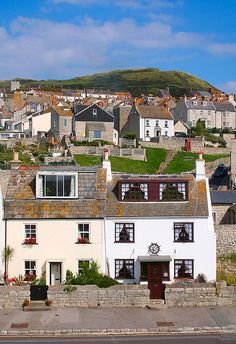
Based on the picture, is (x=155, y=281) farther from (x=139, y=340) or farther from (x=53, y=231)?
(x=139, y=340)

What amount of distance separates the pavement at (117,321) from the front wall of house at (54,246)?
15.5 feet

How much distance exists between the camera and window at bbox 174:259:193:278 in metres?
31.6

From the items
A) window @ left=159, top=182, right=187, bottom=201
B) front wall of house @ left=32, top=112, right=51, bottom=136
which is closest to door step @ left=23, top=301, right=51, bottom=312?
window @ left=159, top=182, right=187, bottom=201

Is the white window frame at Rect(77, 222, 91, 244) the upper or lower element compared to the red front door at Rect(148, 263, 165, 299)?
upper

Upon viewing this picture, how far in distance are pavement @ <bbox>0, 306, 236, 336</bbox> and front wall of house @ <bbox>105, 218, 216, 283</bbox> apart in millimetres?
4665

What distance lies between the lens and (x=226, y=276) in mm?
34531

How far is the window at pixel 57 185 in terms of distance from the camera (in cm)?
3266

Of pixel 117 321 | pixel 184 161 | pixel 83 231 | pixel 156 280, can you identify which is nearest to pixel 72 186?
pixel 83 231

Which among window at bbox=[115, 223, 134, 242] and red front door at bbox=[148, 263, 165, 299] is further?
window at bbox=[115, 223, 134, 242]

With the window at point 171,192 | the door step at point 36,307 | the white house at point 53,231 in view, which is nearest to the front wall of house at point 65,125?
the white house at point 53,231

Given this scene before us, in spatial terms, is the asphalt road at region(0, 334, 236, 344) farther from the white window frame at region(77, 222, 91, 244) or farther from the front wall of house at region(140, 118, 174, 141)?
the front wall of house at region(140, 118, 174, 141)

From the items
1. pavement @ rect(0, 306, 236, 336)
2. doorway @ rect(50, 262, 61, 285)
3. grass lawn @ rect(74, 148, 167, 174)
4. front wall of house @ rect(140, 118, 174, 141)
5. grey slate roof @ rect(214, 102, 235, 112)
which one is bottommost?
pavement @ rect(0, 306, 236, 336)

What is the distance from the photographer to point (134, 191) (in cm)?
3275

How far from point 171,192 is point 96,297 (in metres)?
8.09
